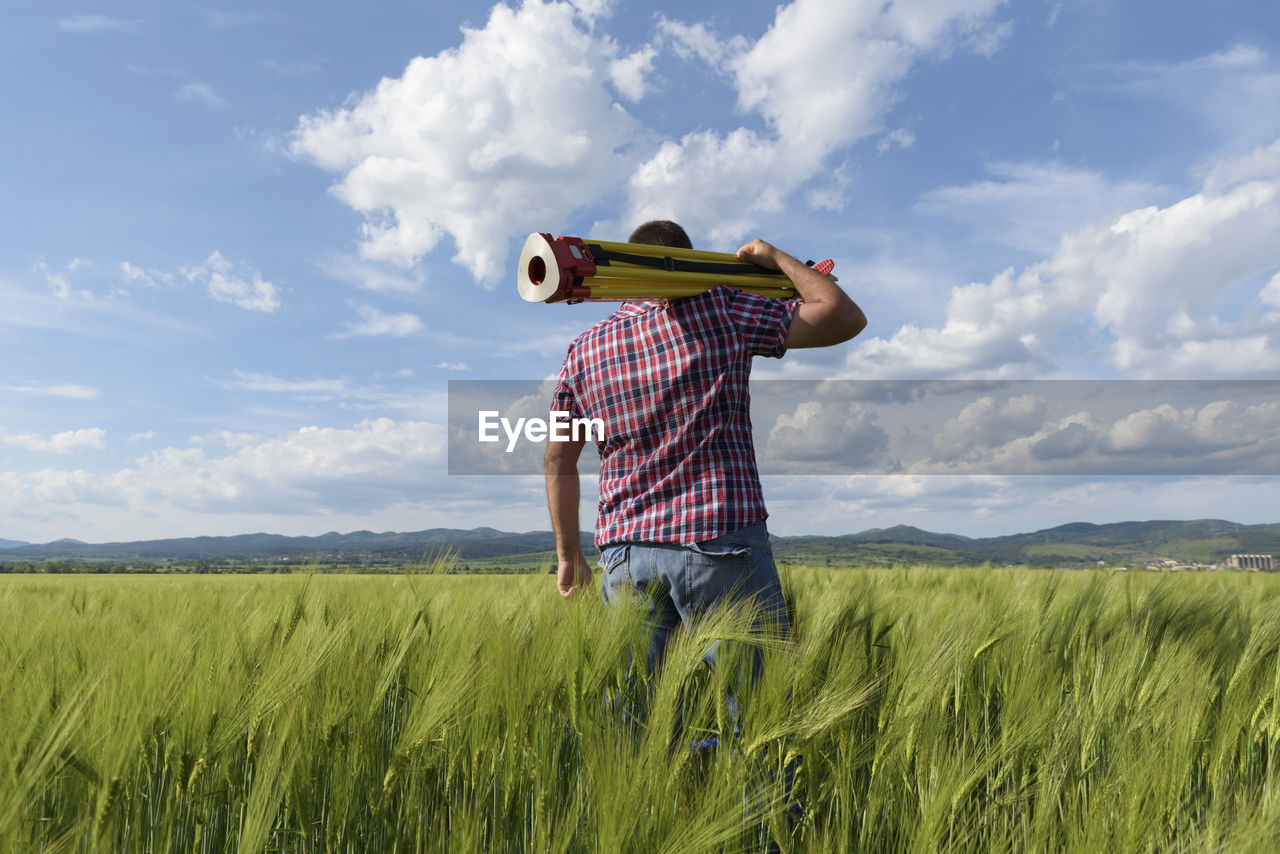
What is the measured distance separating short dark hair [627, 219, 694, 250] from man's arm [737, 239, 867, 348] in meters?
0.37

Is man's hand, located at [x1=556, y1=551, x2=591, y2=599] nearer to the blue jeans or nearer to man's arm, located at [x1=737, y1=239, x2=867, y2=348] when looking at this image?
the blue jeans

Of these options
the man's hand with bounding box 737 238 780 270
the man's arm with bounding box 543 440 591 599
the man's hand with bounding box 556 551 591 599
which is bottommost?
the man's hand with bounding box 556 551 591 599

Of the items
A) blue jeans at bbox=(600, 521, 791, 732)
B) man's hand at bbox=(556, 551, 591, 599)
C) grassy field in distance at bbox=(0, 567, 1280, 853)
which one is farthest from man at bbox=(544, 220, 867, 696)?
man's hand at bbox=(556, 551, 591, 599)

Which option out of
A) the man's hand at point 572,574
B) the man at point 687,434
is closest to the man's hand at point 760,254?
the man at point 687,434

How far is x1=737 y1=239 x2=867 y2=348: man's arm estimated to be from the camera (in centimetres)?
249

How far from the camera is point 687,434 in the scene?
2330 millimetres

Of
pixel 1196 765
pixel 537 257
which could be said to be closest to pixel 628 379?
pixel 537 257

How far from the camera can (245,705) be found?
1.58 metres

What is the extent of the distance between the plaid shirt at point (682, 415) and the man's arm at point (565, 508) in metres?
0.29

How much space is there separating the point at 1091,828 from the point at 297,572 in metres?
2.68

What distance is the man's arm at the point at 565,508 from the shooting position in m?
2.79

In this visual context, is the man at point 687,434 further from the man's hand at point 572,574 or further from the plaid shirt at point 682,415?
the man's hand at point 572,574

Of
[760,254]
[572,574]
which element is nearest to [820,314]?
[760,254]

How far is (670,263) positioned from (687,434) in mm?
531
